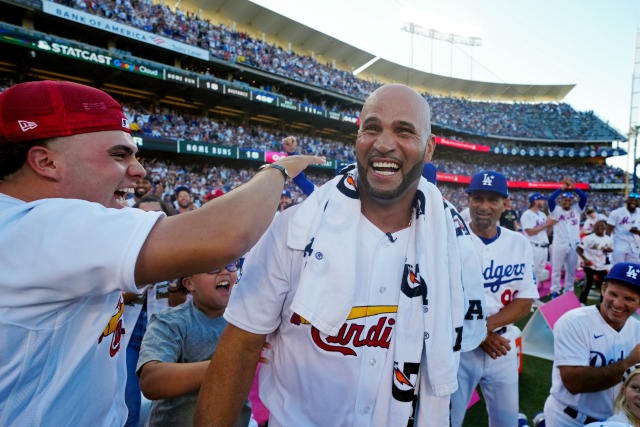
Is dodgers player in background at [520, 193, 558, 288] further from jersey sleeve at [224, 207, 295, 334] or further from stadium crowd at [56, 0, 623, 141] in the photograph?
stadium crowd at [56, 0, 623, 141]

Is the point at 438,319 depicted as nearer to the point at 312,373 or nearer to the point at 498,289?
the point at 312,373

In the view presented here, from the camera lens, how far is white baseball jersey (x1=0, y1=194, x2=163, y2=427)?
892mm

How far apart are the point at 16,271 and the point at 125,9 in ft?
93.5

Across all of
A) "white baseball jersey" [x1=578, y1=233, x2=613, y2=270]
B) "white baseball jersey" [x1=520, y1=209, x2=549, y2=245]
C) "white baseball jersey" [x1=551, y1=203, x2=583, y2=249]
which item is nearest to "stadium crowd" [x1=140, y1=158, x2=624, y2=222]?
"white baseball jersey" [x1=520, y1=209, x2=549, y2=245]

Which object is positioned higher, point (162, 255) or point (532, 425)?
point (162, 255)

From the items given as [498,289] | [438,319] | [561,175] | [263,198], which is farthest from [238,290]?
[561,175]

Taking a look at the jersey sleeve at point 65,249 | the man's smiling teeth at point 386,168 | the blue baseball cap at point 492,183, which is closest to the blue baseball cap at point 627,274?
the blue baseball cap at point 492,183

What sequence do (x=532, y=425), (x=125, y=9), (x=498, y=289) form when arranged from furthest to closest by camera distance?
1. (x=125, y=9)
2. (x=532, y=425)
3. (x=498, y=289)

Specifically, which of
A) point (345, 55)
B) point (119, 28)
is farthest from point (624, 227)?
point (345, 55)

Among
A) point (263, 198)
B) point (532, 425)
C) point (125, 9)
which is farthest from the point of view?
point (125, 9)

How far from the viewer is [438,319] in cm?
159

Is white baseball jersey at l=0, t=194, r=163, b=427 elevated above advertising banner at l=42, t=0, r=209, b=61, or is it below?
below

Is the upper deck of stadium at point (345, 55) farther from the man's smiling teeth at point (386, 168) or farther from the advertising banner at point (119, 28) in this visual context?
the man's smiling teeth at point (386, 168)

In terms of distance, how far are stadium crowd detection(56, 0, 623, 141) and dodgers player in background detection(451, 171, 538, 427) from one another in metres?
26.3
